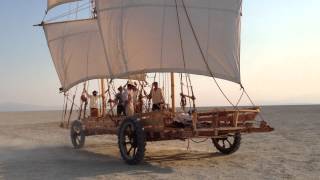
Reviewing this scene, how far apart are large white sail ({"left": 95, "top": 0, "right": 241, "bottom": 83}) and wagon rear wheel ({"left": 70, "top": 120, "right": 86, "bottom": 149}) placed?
156 inches

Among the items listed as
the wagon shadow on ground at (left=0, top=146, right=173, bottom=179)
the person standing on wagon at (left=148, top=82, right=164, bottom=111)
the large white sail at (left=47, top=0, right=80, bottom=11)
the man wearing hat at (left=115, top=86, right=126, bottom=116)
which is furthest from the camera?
the large white sail at (left=47, top=0, right=80, bottom=11)

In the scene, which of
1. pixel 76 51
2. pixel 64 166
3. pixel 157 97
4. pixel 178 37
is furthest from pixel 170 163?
pixel 76 51

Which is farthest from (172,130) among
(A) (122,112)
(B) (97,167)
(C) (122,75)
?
(A) (122,112)

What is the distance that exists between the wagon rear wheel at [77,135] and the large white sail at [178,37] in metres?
3.97

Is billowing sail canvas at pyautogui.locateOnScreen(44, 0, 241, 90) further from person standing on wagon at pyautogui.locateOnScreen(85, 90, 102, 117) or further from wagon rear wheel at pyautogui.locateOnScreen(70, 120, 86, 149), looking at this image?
person standing on wagon at pyautogui.locateOnScreen(85, 90, 102, 117)

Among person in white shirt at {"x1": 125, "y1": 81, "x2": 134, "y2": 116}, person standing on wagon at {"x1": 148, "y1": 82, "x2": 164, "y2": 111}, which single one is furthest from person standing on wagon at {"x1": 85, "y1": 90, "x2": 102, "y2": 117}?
person standing on wagon at {"x1": 148, "y1": 82, "x2": 164, "y2": 111}

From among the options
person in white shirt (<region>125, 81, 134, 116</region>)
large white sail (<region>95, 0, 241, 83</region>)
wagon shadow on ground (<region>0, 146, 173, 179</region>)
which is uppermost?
large white sail (<region>95, 0, 241, 83</region>)

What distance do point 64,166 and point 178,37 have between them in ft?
14.9

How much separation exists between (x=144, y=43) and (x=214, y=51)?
1.91 m

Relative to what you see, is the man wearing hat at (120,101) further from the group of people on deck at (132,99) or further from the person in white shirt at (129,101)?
the person in white shirt at (129,101)

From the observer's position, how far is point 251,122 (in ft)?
45.0

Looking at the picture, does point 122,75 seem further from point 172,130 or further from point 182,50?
point 172,130

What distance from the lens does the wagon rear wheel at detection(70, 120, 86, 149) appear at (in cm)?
1831

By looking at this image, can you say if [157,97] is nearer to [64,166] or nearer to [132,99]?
[132,99]
